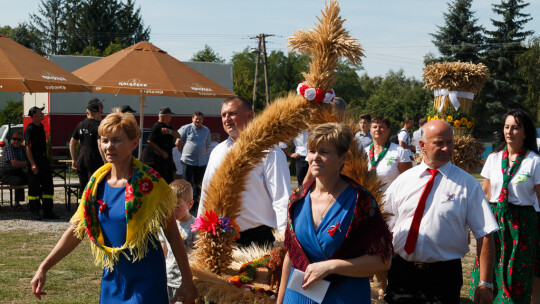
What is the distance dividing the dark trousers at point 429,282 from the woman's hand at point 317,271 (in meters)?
1.19

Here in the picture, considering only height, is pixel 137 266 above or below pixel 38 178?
above

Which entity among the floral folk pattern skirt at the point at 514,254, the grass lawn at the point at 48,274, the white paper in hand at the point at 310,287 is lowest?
the grass lawn at the point at 48,274

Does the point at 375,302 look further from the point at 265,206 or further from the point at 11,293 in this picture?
the point at 11,293

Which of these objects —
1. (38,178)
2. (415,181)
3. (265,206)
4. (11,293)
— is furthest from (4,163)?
(415,181)

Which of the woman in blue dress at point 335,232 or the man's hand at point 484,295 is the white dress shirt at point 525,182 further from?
the woman in blue dress at point 335,232

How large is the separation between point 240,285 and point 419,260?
1.17 m

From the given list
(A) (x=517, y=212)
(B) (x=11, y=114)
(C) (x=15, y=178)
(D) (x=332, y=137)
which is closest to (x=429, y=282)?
(D) (x=332, y=137)

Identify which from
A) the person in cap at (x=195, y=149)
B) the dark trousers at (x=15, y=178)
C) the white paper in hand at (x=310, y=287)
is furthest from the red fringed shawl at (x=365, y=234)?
Answer: the dark trousers at (x=15, y=178)

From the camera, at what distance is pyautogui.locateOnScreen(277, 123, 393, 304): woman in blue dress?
312 centimetres

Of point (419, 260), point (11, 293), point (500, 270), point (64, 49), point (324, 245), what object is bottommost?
point (11, 293)

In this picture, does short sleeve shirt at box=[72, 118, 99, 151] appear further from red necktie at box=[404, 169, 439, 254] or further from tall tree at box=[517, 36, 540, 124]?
tall tree at box=[517, 36, 540, 124]

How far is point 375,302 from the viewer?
386 centimetres

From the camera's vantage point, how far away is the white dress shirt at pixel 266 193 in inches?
172

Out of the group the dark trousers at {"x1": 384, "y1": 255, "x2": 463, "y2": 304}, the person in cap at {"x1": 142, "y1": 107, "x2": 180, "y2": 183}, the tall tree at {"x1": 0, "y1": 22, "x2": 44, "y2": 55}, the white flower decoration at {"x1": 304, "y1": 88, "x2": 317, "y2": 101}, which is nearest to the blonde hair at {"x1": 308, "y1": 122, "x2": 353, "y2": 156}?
the white flower decoration at {"x1": 304, "y1": 88, "x2": 317, "y2": 101}
